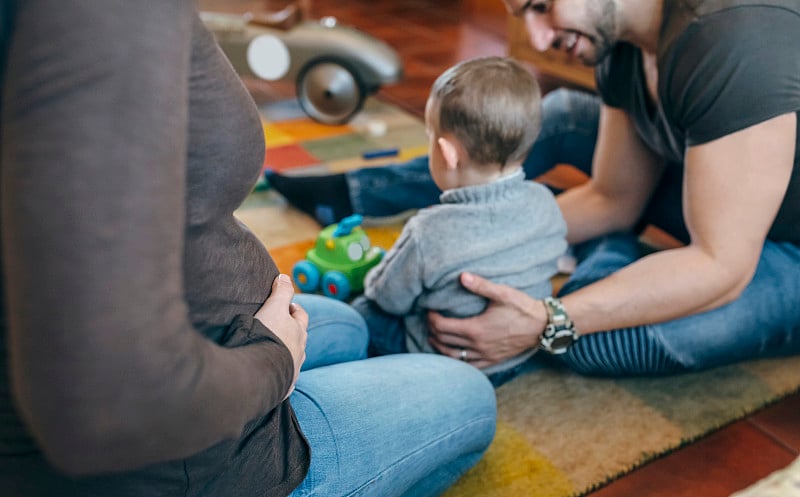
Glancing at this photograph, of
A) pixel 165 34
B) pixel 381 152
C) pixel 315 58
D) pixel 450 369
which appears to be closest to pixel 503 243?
pixel 450 369

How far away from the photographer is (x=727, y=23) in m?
0.96

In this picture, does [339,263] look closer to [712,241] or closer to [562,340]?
[562,340]

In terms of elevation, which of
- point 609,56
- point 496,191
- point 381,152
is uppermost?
point 609,56

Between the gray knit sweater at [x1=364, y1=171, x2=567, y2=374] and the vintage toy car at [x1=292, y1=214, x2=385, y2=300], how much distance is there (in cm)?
25

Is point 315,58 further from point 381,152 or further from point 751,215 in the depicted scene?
point 751,215

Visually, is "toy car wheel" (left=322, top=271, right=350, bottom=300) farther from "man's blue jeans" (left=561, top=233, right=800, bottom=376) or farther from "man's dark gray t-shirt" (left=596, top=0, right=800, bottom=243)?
"man's dark gray t-shirt" (left=596, top=0, right=800, bottom=243)

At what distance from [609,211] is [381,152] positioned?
0.80m

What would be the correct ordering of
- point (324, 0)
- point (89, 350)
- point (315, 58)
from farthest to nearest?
1. point (324, 0)
2. point (315, 58)
3. point (89, 350)

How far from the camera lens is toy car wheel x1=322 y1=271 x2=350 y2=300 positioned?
1.38 meters

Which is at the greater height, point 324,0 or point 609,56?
point 609,56

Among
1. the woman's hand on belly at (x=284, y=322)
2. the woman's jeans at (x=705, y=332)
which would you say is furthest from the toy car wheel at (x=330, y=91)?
the woman's hand on belly at (x=284, y=322)

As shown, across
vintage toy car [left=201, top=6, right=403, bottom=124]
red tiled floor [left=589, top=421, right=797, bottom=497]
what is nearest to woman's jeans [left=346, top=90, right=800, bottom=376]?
red tiled floor [left=589, top=421, right=797, bottom=497]

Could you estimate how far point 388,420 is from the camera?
2.65 ft

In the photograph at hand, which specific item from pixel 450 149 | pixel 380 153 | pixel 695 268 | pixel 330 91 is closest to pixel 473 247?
pixel 450 149
